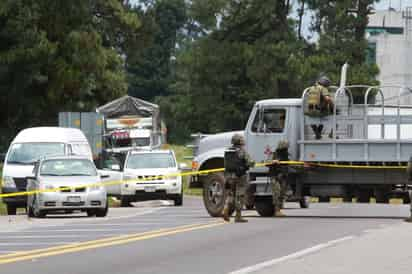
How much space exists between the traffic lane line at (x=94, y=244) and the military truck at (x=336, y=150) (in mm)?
3485

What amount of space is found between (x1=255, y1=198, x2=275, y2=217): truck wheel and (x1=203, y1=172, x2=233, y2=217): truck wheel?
1.14 metres

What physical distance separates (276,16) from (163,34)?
5449 centimetres

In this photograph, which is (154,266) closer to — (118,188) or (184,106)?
(118,188)

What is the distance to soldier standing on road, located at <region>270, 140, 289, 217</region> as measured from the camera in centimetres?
2648

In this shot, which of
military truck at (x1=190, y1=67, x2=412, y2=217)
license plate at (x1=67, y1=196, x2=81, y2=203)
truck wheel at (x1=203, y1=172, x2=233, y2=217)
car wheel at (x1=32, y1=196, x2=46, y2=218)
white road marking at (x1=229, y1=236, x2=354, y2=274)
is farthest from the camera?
car wheel at (x1=32, y1=196, x2=46, y2=218)

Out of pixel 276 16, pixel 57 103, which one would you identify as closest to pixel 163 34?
pixel 276 16

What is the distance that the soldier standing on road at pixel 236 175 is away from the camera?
25000mm

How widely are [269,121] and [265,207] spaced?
1.95m

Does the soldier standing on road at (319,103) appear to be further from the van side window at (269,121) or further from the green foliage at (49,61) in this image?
the green foliage at (49,61)

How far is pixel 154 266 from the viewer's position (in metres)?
16.0

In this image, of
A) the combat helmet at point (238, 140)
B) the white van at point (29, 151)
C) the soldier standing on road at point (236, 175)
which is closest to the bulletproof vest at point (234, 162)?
the soldier standing on road at point (236, 175)

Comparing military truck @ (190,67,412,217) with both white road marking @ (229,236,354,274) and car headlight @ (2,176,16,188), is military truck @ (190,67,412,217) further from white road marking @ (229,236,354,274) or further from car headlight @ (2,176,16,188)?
car headlight @ (2,176,16,188)

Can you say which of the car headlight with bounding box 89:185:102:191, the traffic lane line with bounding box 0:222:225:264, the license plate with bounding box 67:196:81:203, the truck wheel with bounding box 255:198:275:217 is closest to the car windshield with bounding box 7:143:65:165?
the car headlight with bounding box 89:185:102:191

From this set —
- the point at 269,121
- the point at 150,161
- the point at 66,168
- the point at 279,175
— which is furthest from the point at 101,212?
the point at 150,161
